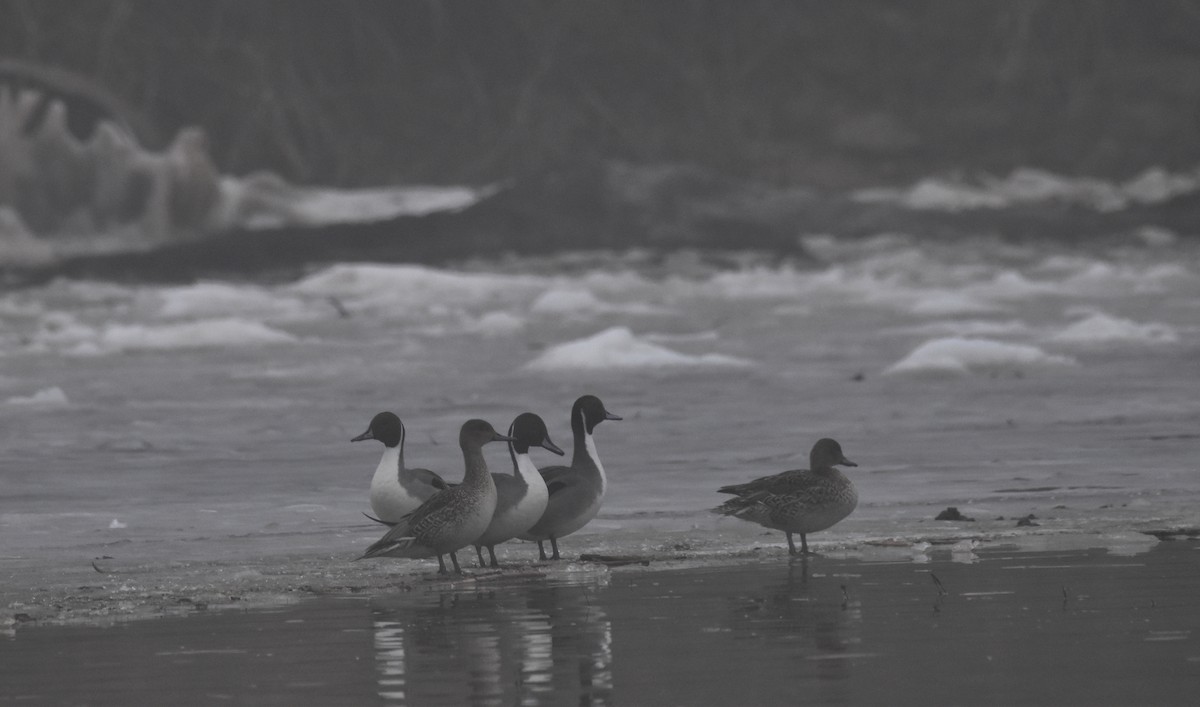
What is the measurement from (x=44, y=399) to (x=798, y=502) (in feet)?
35.0

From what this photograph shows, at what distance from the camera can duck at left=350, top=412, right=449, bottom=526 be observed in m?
9.97

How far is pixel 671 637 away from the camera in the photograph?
703 cm

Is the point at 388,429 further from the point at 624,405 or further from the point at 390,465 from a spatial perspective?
the point at 624,405

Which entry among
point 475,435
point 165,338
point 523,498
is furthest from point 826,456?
point 165,338

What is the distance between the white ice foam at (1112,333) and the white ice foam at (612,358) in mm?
4101

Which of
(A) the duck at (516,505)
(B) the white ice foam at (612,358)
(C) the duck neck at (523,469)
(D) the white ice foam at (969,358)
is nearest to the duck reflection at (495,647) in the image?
(A) the duck at (516,505)

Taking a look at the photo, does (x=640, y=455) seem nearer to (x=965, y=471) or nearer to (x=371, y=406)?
(x=965, y=471)

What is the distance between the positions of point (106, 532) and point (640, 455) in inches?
171

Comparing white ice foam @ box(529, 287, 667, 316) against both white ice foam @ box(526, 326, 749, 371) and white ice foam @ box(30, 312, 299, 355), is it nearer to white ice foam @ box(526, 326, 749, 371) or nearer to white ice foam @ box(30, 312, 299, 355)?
white ice foam @ box(30, 312, 299, 355)

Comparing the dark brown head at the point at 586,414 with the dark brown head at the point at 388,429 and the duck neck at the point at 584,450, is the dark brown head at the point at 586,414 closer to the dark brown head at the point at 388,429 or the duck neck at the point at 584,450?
the duck neck at the point at 584,450

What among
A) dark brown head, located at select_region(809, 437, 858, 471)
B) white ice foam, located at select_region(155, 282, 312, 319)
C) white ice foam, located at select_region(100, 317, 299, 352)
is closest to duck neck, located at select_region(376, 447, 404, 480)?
dark brown head, located at select_region(809, 437, 858, 471)

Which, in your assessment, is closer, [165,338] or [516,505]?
[516,505]

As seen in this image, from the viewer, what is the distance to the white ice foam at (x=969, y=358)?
19266 mm

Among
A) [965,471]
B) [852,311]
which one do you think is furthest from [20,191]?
[965,471]
